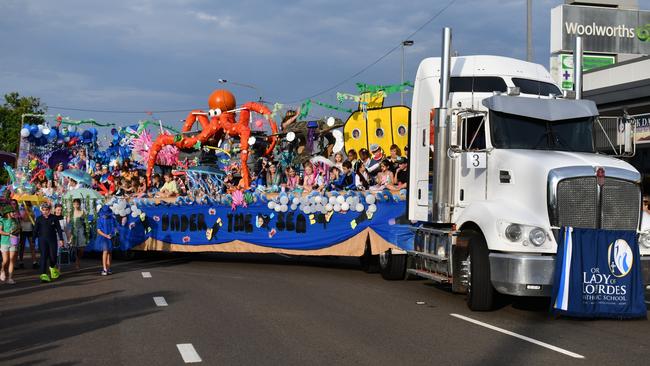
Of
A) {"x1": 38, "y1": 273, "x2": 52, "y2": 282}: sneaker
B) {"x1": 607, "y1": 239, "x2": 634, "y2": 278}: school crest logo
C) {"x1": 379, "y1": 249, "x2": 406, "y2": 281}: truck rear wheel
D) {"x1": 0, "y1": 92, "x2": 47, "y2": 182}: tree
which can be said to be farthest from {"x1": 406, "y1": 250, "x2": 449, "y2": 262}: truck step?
{"x1": 0, "y1": 92, "x2": 47, "y2": 182}: tree

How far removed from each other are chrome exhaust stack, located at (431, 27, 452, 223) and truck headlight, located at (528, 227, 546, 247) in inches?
84.7

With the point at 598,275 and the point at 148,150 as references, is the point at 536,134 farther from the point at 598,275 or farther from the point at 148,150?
the point at 148,150

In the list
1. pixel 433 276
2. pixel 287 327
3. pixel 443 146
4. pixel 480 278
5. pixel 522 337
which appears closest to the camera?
pixel 522 337

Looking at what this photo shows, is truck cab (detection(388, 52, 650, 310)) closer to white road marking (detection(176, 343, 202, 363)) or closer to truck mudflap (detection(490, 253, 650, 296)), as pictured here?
truck mudflap (detection(490, 253, 650, 296))

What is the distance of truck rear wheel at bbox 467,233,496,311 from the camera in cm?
1110

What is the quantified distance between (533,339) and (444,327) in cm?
122

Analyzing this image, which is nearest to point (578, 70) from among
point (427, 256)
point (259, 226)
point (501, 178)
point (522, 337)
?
point (501, 178)

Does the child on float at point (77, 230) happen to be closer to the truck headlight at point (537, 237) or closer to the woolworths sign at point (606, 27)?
the truck headlight at point (537, 237)

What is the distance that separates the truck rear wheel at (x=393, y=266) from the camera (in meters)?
15.8

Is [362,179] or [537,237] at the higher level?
[362,179]

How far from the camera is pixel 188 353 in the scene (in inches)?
325

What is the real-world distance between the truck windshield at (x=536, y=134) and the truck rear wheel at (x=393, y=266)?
470 centimetres

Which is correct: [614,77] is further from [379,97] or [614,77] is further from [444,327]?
[444,327]

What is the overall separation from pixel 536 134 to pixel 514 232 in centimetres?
185
